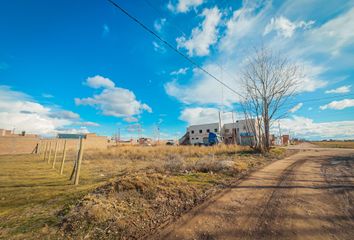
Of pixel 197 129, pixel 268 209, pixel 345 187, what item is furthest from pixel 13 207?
pixel 197 129

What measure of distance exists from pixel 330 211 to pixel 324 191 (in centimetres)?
174

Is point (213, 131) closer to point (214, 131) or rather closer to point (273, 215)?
point (214, 131)

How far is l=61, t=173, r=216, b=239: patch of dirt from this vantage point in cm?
324

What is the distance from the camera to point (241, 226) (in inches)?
131

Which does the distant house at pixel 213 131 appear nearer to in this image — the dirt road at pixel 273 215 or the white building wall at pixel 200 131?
the white building wall at pixel 200 131

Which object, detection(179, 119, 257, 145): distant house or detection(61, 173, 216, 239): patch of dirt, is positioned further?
detection(179, 119, 257, 145): distant house

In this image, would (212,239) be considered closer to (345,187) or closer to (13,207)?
(13,207)

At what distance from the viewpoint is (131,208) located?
4.07m

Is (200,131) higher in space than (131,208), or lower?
higher

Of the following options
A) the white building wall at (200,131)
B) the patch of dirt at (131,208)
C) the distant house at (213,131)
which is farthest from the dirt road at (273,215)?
the white building wall at (200,131)

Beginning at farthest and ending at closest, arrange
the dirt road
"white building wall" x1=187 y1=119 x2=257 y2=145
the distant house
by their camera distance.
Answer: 1. "white building wall" x1=187 y1=119 x2=257 y2=145
2. the distant house
3. the dirt road

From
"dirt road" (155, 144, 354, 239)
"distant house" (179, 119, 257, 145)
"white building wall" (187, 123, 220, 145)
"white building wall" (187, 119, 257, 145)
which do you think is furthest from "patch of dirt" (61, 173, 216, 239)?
"white building wall" (187, 123, 220, 145)

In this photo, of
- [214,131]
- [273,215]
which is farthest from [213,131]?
[273,215]

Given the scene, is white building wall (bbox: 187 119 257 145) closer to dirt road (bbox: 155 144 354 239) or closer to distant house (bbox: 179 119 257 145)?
distant house (bbox: 179 119 257 145)
